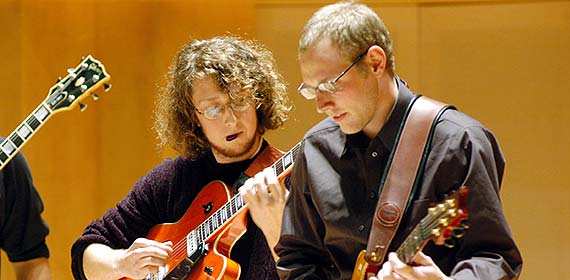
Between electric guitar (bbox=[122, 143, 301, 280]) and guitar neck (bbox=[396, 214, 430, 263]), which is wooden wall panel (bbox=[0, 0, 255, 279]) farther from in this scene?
guitar neck (bbox=[396, 214, 430, 263])

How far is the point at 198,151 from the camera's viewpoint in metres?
3.46

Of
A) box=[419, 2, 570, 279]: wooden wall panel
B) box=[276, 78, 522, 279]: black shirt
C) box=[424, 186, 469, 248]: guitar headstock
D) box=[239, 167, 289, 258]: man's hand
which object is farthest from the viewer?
box=[419, 2, 570, 279]: wooden wall panel

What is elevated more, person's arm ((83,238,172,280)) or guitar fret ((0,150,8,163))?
guitar fret ((0,150,8,163))

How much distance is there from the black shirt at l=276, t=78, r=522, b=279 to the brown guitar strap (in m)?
0.02

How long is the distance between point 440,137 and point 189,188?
1.19 metres

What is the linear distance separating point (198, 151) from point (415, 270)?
1.33 m

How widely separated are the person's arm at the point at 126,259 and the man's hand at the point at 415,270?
1199 mm

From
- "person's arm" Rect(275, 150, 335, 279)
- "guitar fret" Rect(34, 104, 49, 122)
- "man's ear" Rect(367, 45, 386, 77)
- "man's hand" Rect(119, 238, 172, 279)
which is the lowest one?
"man's hand" Rect(119, 238, 172, 279)

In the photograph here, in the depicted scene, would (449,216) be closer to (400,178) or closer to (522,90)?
(400,178)

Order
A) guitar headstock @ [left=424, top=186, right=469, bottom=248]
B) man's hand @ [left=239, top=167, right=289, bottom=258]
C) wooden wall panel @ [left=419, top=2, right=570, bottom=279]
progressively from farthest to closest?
1. wooden wall panel @ [left=419, top=2, right=570, bottom=279]
2. man's hand @ [left=239, top=167, right=289, bottom=258]
3. guitar headstock @ [left=424, top=186, right=469, bottom=248]

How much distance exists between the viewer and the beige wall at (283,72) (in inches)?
174

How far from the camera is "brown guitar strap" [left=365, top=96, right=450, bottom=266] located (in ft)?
8.07

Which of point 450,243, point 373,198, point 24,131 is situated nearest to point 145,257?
point 24,131

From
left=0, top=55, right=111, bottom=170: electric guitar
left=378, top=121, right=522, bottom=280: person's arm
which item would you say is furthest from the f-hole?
left=378, top=121, right=522, bottom=280: person's arm
